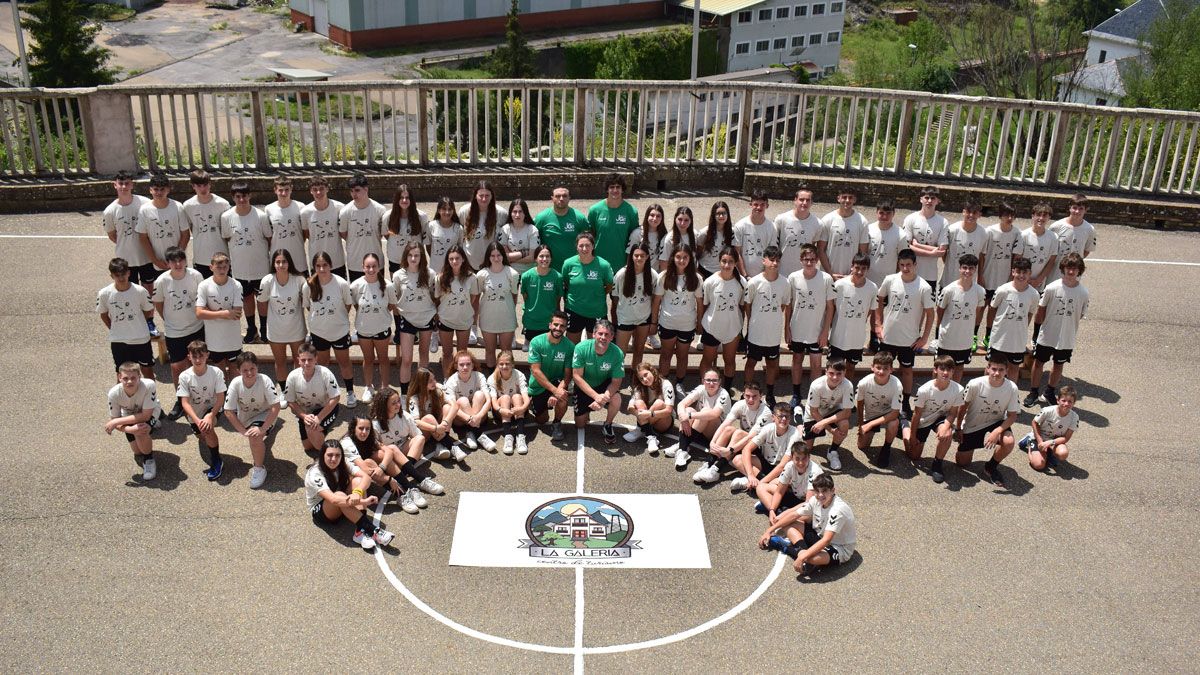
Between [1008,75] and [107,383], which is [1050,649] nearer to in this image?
[107,383]

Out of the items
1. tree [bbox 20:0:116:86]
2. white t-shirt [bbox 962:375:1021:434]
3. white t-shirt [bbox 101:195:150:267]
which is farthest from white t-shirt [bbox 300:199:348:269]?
tree [bbox 20:0:116:86]

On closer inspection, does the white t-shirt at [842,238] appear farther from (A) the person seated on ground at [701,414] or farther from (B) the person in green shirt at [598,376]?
(B) the person in green shirt at [598,376]

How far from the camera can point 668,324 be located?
494 inches

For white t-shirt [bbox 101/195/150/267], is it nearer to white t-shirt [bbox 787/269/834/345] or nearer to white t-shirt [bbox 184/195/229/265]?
white t-shirt [bbox 184/195/229/265]

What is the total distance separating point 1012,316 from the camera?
12273 mm

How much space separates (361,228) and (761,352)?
15.3ft

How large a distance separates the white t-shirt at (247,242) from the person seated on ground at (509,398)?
3.00m

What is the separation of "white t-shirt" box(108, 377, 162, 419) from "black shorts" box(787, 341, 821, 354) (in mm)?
6508

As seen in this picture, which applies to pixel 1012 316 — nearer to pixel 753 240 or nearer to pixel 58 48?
pixel 753 240

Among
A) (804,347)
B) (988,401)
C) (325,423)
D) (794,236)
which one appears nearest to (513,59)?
(794,236)

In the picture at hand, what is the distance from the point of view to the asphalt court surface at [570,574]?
28.8 feet

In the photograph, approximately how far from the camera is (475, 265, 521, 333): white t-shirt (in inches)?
487

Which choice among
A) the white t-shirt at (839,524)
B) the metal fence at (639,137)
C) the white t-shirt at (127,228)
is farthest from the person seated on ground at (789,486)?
the metal fence at (639,137)

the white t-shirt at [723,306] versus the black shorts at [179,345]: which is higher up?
the white t-shirt at [723,306]
